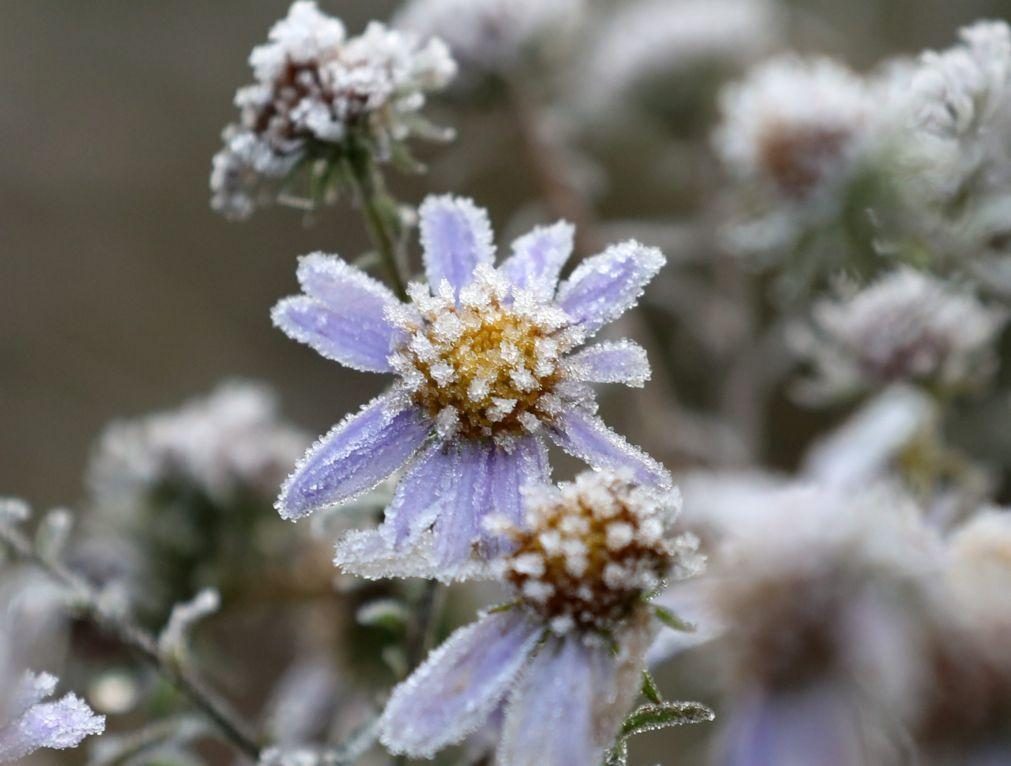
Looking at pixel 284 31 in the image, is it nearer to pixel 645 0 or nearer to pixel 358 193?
pixel 358 193

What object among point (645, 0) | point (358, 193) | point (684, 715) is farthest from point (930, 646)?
point (645, 0)

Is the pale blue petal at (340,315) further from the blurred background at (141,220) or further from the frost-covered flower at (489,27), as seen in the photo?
the blurred background at (141,220)

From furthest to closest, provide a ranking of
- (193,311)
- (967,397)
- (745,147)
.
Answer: (193,311) → (967,397) → (745,147)

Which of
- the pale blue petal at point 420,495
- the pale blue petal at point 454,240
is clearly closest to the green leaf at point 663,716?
the pale blue petal at point 420,495

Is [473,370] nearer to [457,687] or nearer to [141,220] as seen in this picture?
[457,687]

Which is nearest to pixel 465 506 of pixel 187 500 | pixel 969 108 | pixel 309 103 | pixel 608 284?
pixel 608 284
